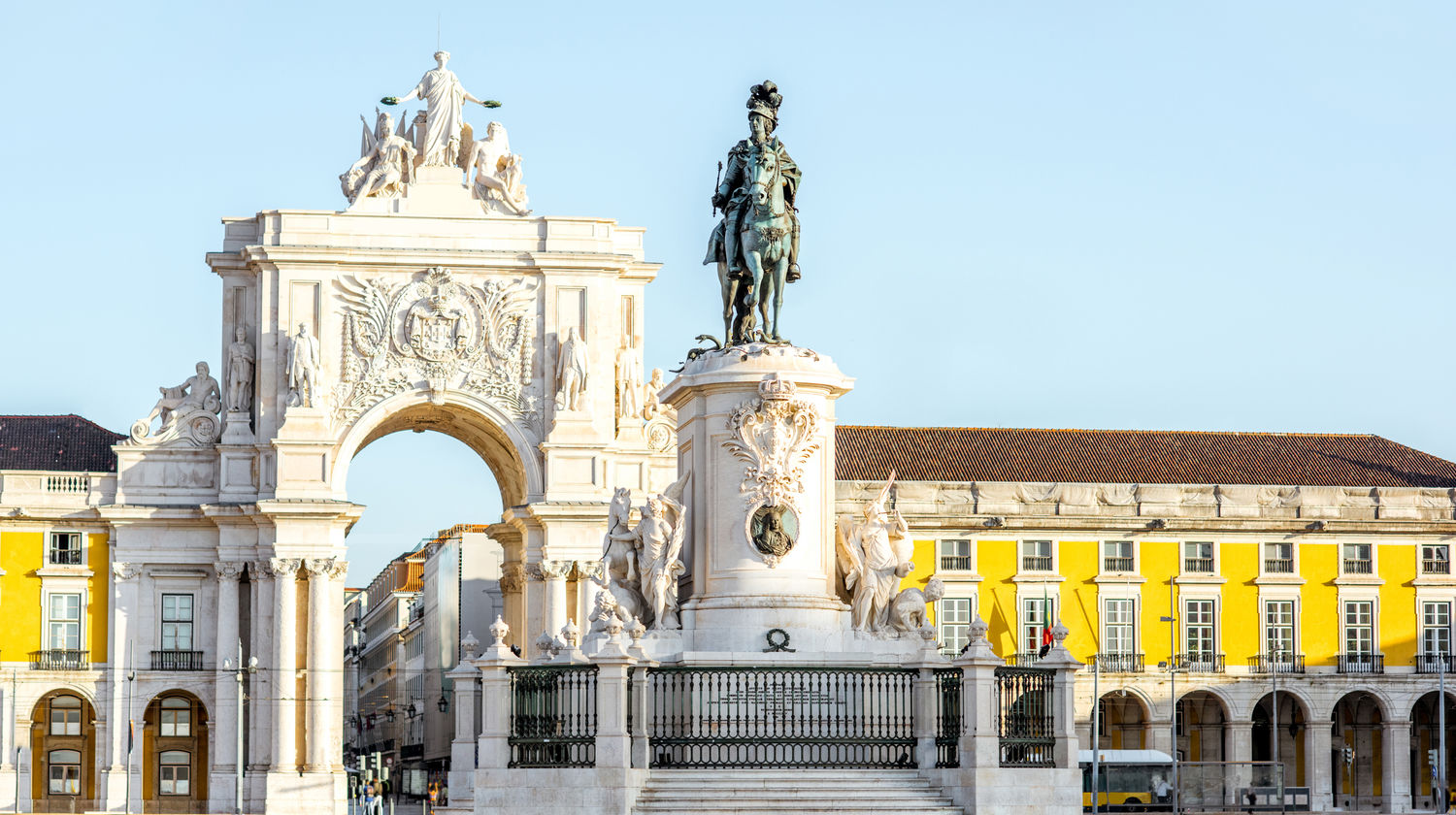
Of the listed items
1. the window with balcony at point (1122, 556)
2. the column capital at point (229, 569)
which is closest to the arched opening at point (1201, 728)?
the window with balcony at point (1122, 556)

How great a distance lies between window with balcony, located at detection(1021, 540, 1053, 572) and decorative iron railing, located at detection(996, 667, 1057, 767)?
43.0 meters

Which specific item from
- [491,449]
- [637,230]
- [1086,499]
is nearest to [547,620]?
[491,449]

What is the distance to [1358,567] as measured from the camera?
220 ft

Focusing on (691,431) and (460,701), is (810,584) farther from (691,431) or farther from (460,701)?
(460,701)

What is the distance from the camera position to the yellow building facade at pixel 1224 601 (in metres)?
65.4

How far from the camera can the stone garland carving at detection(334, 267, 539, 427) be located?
62.2m

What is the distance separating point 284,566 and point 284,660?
90.1 inches

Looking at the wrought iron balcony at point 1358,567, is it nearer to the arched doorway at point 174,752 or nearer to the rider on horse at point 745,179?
the arched doorway at point 174,752

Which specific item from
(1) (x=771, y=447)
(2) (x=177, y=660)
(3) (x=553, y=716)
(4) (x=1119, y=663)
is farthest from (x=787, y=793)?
(4) (x=1119, y=663)

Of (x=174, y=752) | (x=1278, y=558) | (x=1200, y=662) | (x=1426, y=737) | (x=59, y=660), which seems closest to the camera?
(x=59, y=660)

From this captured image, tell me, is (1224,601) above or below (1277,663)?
above

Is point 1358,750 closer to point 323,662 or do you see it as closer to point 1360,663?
point 1360,663

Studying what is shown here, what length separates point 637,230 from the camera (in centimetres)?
6425

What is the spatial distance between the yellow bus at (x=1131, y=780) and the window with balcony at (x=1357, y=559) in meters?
9.59
